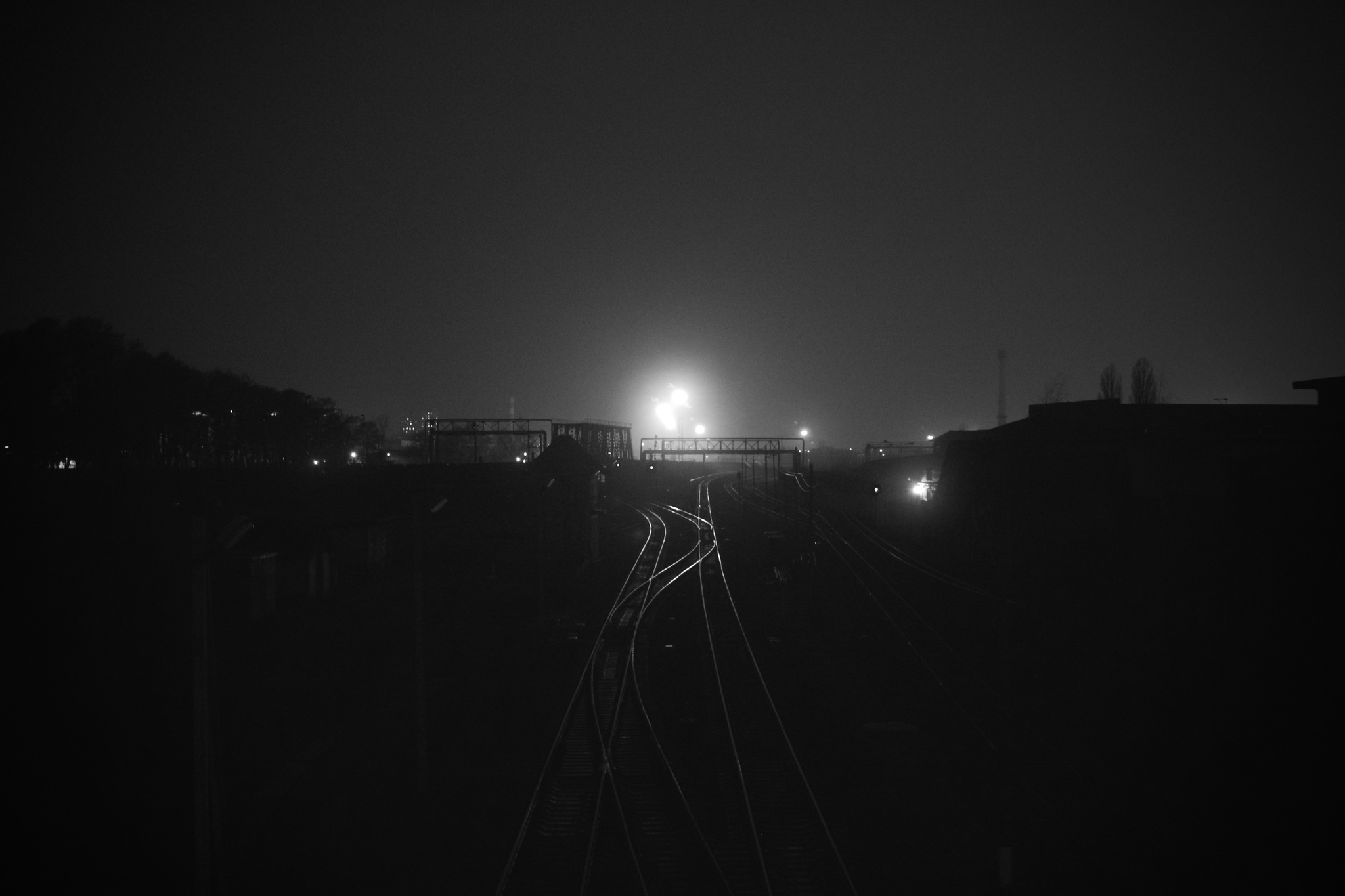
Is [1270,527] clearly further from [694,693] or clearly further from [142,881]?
[142,881]

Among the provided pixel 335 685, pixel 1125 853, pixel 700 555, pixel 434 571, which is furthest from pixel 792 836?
pixel 700 555

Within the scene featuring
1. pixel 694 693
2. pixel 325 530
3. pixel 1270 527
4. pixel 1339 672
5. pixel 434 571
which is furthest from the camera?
pixel 434 571

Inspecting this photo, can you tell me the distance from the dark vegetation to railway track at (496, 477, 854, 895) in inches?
1176

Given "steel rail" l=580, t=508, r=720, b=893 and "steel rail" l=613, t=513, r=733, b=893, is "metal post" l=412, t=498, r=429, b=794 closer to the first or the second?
"steel rail" l=580, t=508, r=720, b=893

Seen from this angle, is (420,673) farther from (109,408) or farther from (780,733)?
(109,408)

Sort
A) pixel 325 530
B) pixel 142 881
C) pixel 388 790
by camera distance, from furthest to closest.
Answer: pixel 325 530 < pixel 388 790 < pixel 142 881

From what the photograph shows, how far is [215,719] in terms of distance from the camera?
6.32m

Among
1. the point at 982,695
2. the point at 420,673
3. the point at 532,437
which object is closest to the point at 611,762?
the point at 420,673

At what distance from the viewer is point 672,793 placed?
870cm

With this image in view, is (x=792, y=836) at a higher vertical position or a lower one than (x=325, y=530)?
lower

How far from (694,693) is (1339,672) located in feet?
28.9

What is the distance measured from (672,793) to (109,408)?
142 ft

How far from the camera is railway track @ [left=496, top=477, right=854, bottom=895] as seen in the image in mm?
7031

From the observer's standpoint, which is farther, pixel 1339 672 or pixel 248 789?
pixel 1339 672
